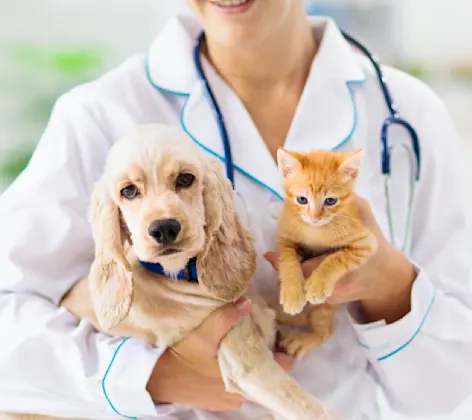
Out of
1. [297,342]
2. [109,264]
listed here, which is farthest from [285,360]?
[109,264]

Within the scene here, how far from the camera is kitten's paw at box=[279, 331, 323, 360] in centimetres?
103

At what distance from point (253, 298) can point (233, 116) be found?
36 cm

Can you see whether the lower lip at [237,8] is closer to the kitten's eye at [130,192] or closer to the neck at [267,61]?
the neck at [267,61]

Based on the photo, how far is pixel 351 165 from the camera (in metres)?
0.82

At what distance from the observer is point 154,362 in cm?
95

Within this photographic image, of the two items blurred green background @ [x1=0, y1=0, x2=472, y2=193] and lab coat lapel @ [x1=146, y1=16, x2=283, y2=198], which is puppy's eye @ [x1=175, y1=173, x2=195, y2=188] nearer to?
lab coat lapel @ [x1=146, y1=16, x2=283, y2=198]

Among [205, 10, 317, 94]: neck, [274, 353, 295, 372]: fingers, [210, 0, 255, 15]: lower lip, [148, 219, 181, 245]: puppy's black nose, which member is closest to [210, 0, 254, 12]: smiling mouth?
[210, 0, 255, 15]: lower lip

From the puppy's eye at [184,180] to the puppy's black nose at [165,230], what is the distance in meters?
0.07

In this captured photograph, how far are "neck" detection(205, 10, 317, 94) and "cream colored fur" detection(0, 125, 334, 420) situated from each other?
421mm

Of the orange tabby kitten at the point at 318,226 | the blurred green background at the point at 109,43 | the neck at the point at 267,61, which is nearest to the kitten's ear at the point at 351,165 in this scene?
the orange tabby kitten at the point at 318,226

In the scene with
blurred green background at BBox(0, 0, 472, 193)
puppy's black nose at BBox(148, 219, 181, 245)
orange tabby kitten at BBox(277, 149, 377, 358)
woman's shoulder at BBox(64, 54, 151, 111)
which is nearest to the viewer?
puppy's black nose at BBox(148, 219, 181, 245)

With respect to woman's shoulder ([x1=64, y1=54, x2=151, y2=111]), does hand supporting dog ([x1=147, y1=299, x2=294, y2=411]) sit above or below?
below

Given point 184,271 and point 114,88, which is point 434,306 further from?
point 114,88

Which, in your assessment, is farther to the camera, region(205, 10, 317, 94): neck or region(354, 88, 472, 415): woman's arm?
region(205, 10, 317, 94): neck
